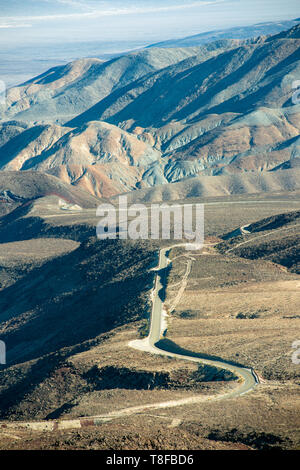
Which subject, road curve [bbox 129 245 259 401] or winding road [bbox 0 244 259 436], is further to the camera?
road curve [bbox 129 245 259 401]

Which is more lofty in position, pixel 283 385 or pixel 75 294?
pixel 283 385

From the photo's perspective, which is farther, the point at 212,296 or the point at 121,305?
the point at 121,305

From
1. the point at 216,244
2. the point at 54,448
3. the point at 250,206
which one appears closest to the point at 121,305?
the point at 216,244

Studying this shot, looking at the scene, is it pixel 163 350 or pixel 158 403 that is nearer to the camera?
pixel 158 403

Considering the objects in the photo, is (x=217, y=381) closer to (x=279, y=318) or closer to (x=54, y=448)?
(x=279, y=318)

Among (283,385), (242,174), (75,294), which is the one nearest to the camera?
(283,385)

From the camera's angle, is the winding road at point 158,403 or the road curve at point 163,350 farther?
the road curve at point 163,350

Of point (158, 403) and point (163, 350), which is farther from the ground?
point (158, 403)
